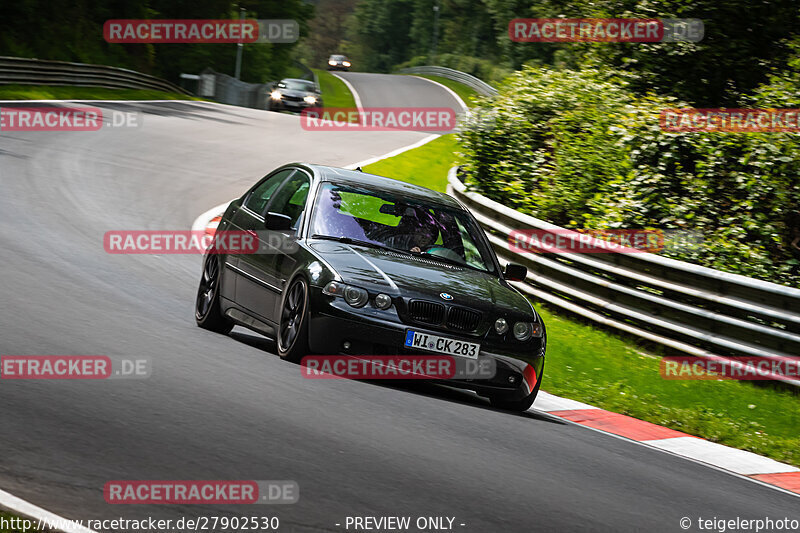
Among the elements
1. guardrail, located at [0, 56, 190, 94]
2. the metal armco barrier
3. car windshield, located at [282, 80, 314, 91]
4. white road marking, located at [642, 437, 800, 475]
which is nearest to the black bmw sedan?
white road marking, located at [642, 437, 800, 475]

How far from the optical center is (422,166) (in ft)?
86.0

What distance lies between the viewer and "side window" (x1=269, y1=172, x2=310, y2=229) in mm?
9039

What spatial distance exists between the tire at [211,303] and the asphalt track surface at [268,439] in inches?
5.9

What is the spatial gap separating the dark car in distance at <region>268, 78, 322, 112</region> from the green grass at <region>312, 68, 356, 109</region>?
39.9 feet

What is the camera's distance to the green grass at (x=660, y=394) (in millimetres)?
8820

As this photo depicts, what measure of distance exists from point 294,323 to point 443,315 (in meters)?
1.09

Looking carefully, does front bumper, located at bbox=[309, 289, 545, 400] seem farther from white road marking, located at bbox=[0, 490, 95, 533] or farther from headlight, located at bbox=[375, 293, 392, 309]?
white road marking, located at bbox=[0, 490, 95, 533]

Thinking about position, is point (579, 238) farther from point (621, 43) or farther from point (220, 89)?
point (220, 89)

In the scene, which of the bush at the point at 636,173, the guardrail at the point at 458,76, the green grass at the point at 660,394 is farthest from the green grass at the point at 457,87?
the green grass at the point at 660,394

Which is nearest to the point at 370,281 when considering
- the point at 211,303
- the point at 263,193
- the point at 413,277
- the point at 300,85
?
the point at 413,277

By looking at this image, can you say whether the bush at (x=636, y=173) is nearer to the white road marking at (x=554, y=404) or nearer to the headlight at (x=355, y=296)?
the white road marking at (x=554, y=404)

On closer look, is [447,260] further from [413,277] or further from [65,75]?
[65,75]

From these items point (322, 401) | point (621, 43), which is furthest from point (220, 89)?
point (322, 401)

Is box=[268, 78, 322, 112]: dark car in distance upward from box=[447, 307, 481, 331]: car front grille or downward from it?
downward
